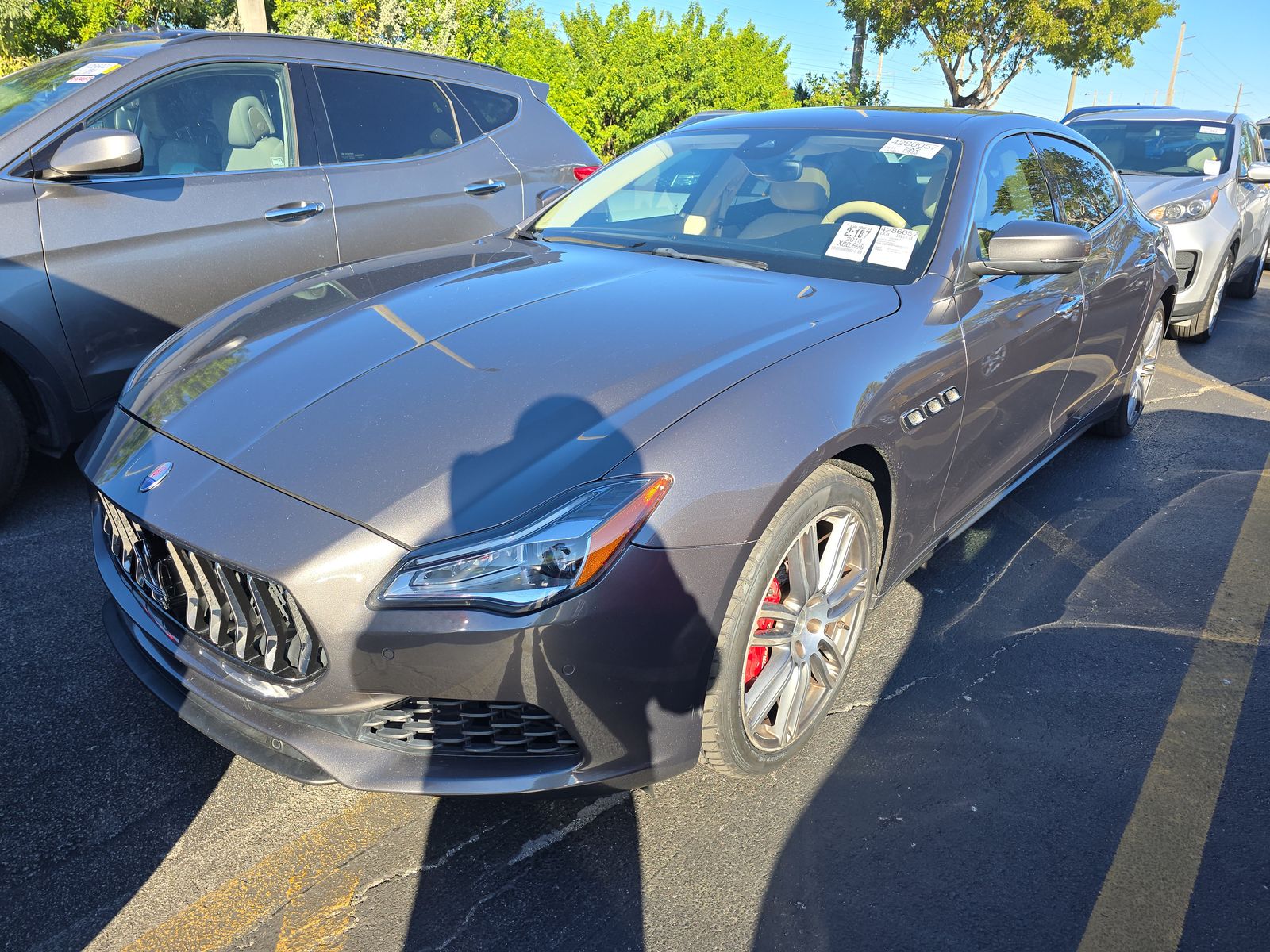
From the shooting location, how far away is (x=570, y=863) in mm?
2031

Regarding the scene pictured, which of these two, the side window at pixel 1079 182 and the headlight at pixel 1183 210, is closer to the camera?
the side window at pixel 1079 182

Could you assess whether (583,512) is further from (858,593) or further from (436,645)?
(858,593)

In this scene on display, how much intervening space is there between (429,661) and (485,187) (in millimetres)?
3565

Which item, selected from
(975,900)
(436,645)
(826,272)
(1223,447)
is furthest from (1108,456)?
(436,645)

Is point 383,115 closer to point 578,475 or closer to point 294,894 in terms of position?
point 578,475

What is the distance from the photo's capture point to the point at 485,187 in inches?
188

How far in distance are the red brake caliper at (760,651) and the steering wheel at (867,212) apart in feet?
4.34

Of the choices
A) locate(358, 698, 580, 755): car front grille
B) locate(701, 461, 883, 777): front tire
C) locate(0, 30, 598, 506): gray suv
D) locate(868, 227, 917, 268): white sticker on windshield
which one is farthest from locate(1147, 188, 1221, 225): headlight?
locate(358, 698, 580, 755): car front grille

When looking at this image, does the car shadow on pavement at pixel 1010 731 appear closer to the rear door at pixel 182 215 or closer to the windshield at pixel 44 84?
the rear door at pixel 182 215

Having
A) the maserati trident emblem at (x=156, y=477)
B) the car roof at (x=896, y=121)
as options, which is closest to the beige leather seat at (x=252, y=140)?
the car roof at (x=896, y=121)

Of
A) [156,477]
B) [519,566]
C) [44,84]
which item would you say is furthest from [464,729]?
[44,84]

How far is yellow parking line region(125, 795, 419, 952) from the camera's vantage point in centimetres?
183

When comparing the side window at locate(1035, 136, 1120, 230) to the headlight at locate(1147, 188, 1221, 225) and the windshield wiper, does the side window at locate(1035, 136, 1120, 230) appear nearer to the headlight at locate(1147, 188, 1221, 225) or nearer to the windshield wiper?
the windshield wiper

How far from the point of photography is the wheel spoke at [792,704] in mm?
2293
